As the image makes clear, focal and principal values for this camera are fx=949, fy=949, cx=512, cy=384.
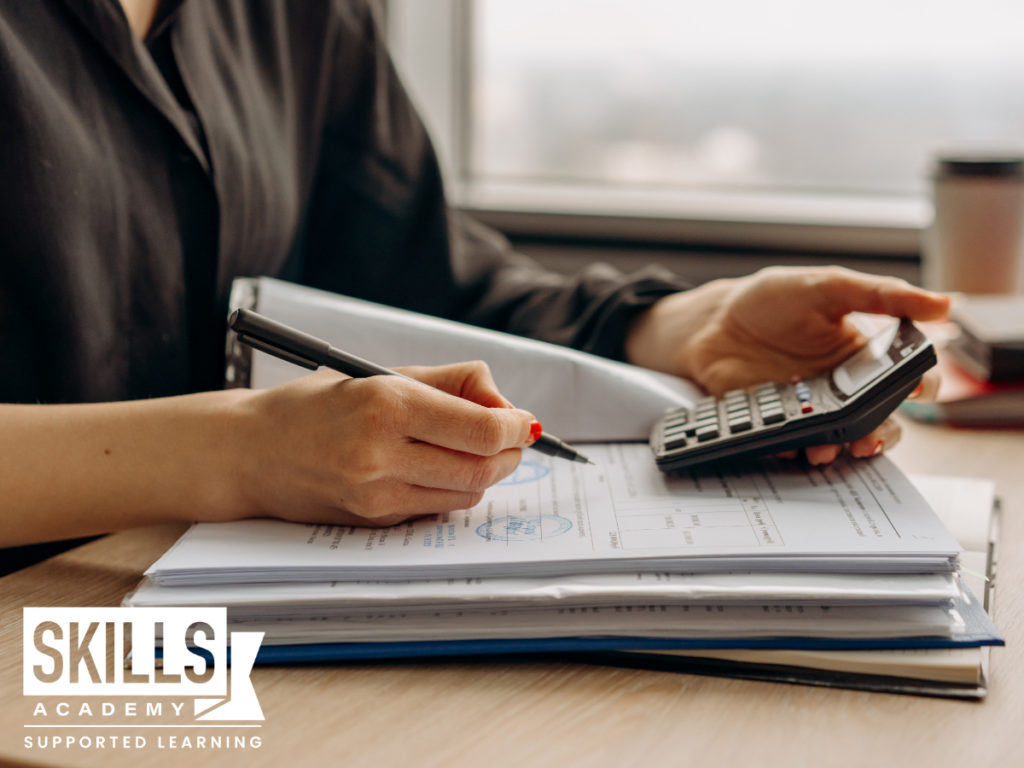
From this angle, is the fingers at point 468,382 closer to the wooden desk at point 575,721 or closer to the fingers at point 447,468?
the fingers at point 447,468

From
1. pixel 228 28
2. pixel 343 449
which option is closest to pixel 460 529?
pixel 343 449

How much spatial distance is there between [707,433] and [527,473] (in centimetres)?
11

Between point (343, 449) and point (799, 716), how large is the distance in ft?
0.78

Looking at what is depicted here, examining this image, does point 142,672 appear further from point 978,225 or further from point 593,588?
point 978,225

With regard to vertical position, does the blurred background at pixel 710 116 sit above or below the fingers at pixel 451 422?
above

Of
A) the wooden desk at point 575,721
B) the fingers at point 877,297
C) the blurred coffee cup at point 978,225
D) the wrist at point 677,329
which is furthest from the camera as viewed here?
the blurred coffee cup at point 978,225

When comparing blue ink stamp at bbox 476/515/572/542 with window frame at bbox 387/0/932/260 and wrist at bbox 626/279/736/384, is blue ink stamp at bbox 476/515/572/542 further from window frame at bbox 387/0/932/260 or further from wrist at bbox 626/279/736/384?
window frame at bbox 387/0/932/260

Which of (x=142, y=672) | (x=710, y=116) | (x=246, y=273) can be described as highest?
(x=710, y=116)

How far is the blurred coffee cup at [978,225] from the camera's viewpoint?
1021 millimetres

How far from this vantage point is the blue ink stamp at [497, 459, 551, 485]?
21.9 inches

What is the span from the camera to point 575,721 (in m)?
0.38

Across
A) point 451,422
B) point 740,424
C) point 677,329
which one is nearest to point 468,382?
point 451,422

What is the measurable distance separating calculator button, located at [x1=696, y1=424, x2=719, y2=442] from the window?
786 millimetres

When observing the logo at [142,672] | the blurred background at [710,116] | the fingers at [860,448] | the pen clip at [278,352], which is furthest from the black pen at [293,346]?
the blurred background at [710,116]
